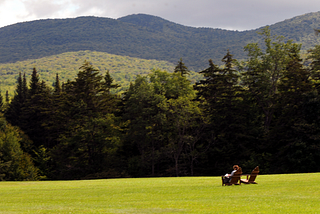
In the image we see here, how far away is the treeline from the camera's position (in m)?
49.5

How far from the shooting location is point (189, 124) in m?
56.1

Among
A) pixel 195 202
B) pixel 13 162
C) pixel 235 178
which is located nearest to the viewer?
pixel 195 202

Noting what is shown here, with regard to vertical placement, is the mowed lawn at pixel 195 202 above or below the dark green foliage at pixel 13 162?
above

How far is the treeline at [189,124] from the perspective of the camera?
162ft

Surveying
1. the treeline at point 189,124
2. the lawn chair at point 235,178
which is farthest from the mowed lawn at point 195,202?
the treeline at point 189,124

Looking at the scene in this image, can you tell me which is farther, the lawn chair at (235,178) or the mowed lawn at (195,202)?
the lawn chair at (235,178)

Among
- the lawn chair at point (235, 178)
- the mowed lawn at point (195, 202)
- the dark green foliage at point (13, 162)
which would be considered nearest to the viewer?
the mowed lawn at point (195, 202)

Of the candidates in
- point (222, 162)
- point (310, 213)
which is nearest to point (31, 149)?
point (222, 162)

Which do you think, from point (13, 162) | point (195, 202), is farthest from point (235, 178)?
point (13, 162)

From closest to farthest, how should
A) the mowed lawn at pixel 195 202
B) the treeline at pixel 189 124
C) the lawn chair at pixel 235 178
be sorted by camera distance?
1. the mowed lawn at pixel 195 202
2. the lawn chair at pixel 235 178
3. the treeline at pixel 189 124

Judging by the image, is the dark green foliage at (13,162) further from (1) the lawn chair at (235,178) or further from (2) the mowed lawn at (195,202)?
(1) the lawn chair at (235,178)

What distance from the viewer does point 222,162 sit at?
178 ft

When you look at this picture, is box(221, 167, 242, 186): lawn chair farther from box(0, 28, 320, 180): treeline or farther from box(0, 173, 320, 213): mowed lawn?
box(0, 28, 320, 180): treeline

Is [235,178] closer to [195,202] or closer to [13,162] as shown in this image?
[195,202]
